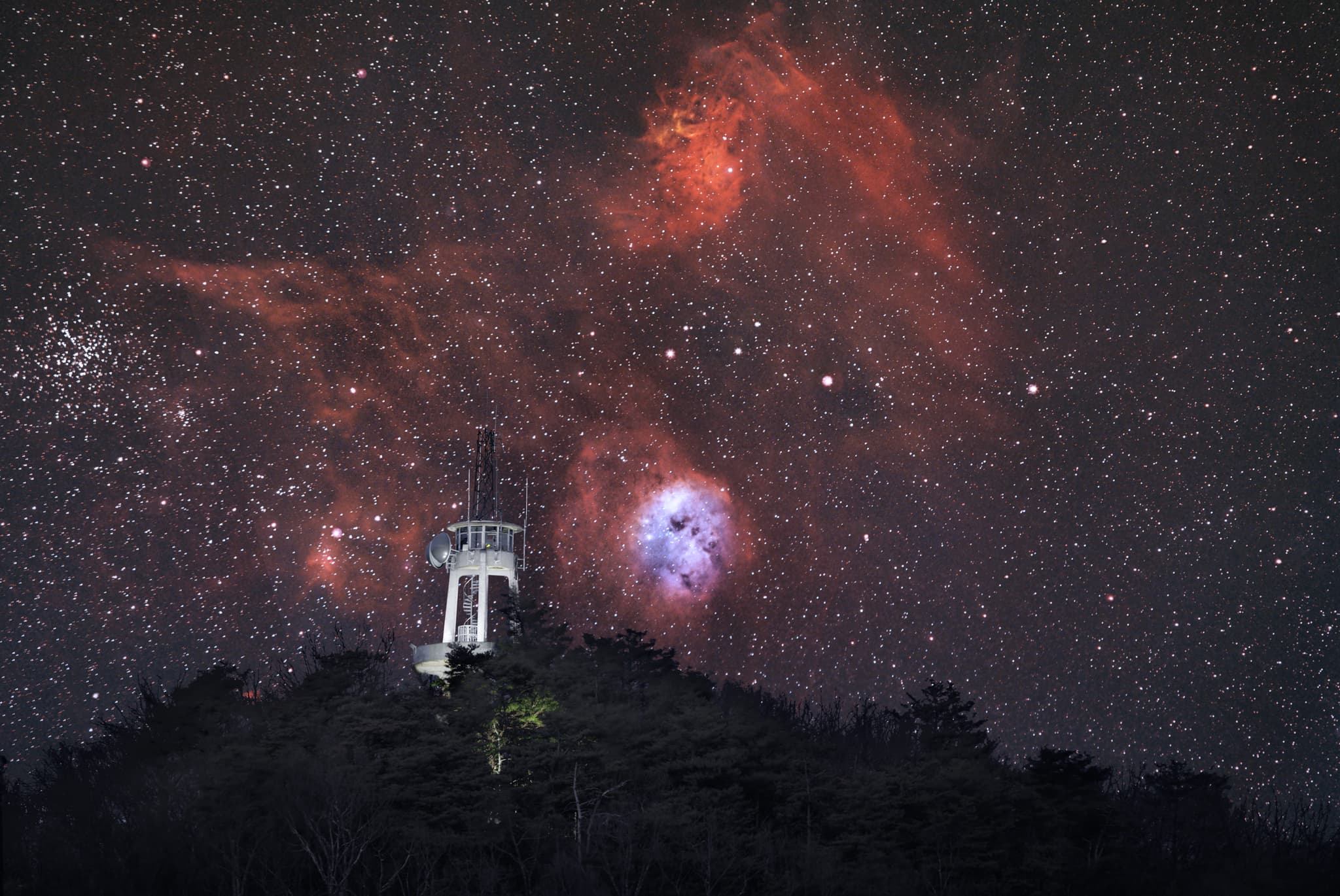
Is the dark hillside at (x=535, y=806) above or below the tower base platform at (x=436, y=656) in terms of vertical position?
below

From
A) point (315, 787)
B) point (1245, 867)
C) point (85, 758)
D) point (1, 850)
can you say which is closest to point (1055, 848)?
point (1245, 867)

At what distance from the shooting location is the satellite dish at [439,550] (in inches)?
1828

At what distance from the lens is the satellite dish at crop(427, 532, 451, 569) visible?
152 feet

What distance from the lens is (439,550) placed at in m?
46.5

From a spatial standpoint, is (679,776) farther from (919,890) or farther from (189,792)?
(189,792)

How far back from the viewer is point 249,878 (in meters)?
34.3

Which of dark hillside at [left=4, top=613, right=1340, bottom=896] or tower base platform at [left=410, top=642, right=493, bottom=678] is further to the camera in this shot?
tower base platform at [left=410, top=642, right=493, bottom=678]

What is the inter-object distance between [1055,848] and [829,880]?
8.47 meters

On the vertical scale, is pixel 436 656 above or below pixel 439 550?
below

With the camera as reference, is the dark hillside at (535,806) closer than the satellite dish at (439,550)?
Yes

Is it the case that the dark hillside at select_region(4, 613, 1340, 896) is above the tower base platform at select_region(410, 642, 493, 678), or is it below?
below

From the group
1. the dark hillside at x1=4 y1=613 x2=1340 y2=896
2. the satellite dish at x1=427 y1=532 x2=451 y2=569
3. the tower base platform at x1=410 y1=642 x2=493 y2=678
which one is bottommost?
the dark hillside at x1=4 y1=613 x2=1340 y2=896

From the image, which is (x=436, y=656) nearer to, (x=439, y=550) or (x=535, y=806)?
(x=439, y=550)

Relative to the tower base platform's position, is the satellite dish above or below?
above
